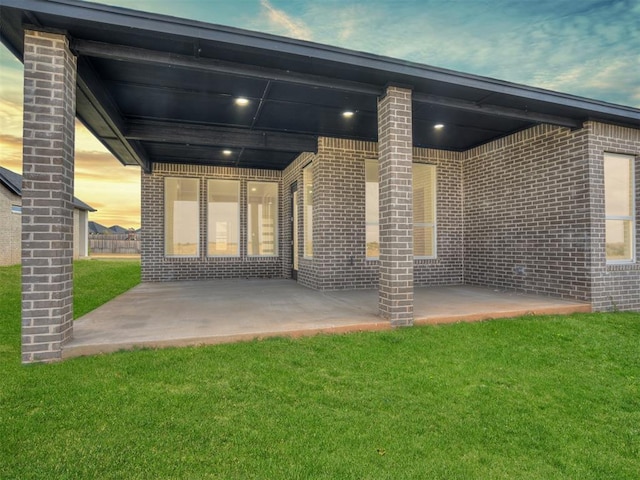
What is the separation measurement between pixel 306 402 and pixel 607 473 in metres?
1.82

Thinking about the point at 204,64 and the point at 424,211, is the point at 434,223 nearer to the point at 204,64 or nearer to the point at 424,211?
the point at 424,211

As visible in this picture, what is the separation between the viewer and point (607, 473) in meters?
1.86

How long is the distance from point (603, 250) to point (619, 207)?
3.66 ft

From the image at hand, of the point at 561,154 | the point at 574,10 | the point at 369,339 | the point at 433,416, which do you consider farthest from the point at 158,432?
the point at 574,10

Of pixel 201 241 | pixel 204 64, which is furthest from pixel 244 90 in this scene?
pixel 201 241

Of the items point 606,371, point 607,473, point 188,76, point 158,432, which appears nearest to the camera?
point 607,473

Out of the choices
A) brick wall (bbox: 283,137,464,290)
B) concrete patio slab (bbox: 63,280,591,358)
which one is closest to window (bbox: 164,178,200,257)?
concrete patio slab (bbox: 63,280,591,358)

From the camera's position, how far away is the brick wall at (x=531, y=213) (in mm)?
5961

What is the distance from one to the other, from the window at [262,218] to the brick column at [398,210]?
6.27m

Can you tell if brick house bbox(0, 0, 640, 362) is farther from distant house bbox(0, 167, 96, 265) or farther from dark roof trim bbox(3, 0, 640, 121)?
distant house bbox(0, 167, 96, 265)

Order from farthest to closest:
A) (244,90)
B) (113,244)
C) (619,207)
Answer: (113,244)
(619,207)
(244,90)

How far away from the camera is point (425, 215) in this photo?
836 cm

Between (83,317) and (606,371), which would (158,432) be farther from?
(606,371)

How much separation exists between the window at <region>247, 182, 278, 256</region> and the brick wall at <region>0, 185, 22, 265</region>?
39.7ft
